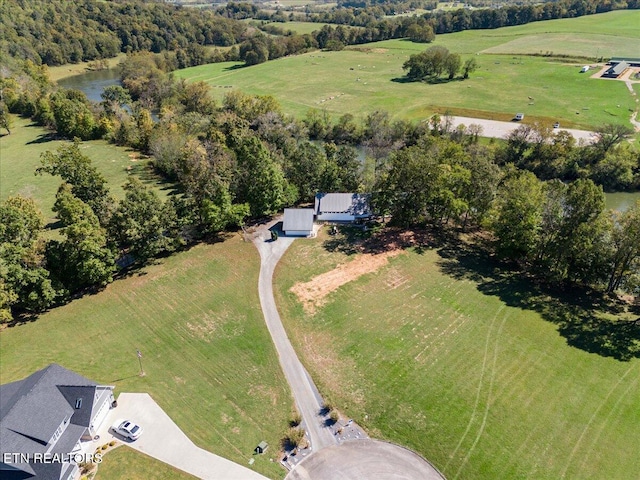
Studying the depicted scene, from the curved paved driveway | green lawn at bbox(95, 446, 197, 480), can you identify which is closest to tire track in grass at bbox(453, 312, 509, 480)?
the curved paved driveway

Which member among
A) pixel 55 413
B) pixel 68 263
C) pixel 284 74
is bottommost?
pixel 55 413

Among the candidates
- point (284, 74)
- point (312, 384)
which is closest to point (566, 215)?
point (312, 384)

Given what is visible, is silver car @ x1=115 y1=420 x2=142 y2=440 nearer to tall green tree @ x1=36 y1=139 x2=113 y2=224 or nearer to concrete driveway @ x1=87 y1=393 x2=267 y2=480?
concrete driveway @ x1=87 y1=393 x2=267 y2=480

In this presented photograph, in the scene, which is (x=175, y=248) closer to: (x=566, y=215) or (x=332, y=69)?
(x=566, y=215)

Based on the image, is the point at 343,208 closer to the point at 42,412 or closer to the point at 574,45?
the point at 42,412

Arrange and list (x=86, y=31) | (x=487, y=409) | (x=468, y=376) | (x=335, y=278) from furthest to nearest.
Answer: (x=86, y=31) < (x=335, y=278) < (x=468, y=376) < (x=487, y=409)

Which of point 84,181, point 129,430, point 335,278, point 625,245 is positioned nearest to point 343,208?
point 335,278
